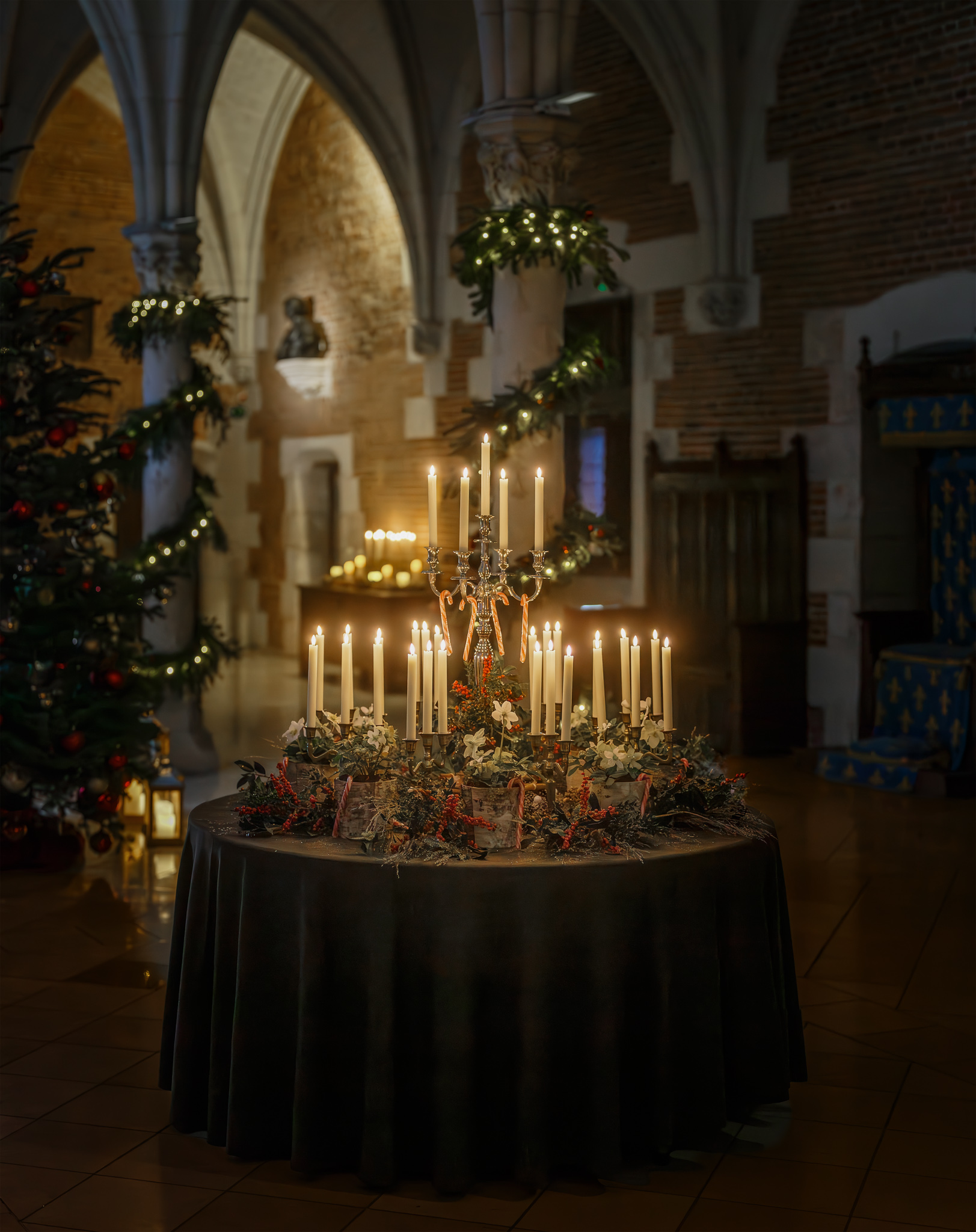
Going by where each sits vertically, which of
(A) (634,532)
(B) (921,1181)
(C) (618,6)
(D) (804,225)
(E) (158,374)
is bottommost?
(B) (921,1181)

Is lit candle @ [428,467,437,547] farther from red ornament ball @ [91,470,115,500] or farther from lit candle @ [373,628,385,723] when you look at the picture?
red ornament ball @ [91,470,115,500]

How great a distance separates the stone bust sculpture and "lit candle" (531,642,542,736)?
9.29 m

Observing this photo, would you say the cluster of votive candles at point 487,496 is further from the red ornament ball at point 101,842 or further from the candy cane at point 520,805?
the red ornament ball at point 101,842

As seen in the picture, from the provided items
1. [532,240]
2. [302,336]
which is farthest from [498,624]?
[302,336]

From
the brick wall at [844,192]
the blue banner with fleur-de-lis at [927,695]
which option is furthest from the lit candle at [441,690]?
the brick wall at [844,192]

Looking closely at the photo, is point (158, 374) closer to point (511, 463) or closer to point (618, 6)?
point (511, 463)

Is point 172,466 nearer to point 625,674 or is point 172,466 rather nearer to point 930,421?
point 930,421

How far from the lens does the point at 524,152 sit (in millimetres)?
5199

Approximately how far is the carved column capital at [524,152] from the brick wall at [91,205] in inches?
288

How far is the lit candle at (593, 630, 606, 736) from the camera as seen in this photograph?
295 cm

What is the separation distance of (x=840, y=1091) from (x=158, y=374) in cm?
528

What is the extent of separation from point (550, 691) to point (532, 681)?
0.26 feet

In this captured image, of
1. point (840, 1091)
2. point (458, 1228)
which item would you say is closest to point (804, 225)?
point (840, 1091)

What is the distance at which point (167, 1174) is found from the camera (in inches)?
108
